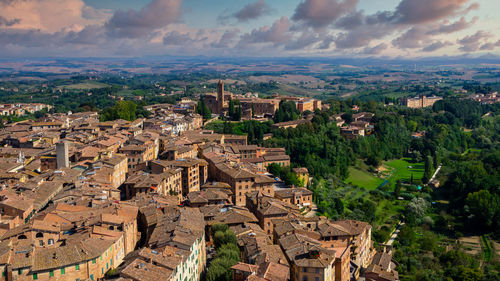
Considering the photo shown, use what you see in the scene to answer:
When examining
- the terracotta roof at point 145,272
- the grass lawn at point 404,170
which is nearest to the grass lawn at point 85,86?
the grass lawn at point 404,170

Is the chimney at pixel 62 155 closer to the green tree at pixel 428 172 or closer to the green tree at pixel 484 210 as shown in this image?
the green tree at pixel 484 210

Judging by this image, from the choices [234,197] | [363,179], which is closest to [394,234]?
[234,197]

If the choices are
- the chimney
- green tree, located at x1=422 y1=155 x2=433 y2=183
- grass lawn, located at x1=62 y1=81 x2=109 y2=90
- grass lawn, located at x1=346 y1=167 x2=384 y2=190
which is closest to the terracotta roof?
the chimney

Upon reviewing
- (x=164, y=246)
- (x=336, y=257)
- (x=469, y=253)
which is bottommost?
(x=469, y=253)

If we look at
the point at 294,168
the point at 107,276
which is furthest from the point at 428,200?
the point at 107,276

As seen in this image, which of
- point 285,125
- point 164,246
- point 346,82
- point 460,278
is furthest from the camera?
point 346,82

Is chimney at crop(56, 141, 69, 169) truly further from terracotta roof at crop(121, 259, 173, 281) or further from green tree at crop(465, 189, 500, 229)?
green tree at crop(465, 189, 500, 229)

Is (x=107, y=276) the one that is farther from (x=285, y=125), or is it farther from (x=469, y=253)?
(x=285, y=125)
